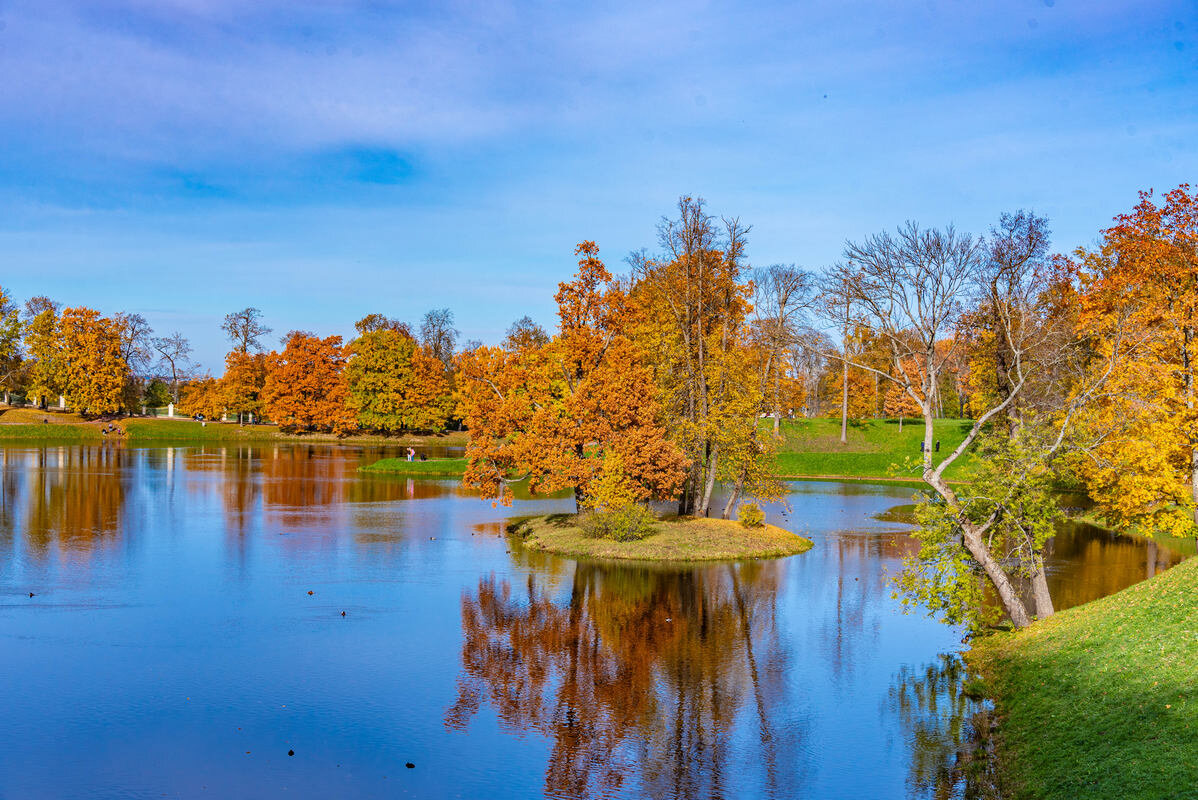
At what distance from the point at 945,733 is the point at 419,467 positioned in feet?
186

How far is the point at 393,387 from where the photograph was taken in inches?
4166

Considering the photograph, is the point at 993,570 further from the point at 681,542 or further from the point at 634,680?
the point at 681,542

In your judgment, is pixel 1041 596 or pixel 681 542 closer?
pixel 1041 596

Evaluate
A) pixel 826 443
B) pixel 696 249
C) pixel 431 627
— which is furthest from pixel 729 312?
pixel 826 443

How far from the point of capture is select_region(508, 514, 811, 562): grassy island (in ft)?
113

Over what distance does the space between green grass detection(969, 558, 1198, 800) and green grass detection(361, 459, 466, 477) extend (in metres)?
51.1

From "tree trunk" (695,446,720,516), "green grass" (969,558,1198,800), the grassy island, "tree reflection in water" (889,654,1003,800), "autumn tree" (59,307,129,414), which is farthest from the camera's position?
"autumn tree" (59,307,129,414)

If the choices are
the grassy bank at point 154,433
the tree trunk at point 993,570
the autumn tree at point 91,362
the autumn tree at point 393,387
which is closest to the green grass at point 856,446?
the grassy bank at point 154,433

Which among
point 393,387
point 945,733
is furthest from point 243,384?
point 945,733

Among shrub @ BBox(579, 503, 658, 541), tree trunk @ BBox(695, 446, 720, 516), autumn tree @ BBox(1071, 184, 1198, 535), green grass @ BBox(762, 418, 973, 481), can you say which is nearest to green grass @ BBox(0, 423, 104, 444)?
green grass @ BBox(762, 418, 973, 481)

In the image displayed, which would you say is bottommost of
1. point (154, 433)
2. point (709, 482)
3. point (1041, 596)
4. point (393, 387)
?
point (1041, 596)

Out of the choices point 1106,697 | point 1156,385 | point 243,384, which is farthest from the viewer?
point 243,384

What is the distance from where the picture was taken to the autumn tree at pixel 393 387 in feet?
346

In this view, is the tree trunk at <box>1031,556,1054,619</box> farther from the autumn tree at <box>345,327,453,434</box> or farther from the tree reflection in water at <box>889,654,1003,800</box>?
the autumn tree at <box>345,327,453,434</box>
